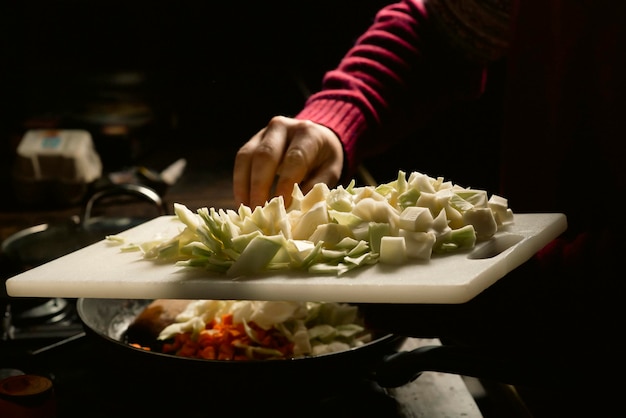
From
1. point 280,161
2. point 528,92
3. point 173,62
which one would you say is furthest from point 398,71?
point 173,62

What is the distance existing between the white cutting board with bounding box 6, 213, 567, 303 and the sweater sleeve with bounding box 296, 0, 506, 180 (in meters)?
0.56

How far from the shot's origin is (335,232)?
980 mm

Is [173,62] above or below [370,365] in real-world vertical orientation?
above

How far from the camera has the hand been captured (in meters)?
1.25

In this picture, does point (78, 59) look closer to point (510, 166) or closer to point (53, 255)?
point (53, 255)

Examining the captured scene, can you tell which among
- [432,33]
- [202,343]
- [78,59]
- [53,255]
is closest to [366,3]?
[78,59]

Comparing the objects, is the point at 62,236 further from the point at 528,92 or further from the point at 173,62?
the point at 173,62

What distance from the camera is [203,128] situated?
13.0 ft

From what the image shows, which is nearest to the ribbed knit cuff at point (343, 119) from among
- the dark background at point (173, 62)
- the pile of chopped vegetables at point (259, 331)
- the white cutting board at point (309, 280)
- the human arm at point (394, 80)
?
the human arm at point (394, 80)

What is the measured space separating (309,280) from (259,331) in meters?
0.28

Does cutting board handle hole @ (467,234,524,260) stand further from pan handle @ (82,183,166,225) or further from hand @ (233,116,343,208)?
pan handle @ (82,183,166,225)

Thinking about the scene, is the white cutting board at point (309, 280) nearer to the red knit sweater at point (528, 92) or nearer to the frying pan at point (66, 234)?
the red knit sweater at point (528, 92)

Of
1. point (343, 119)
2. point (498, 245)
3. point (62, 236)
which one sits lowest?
point (62, 236)

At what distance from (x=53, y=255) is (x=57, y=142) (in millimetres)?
1246
